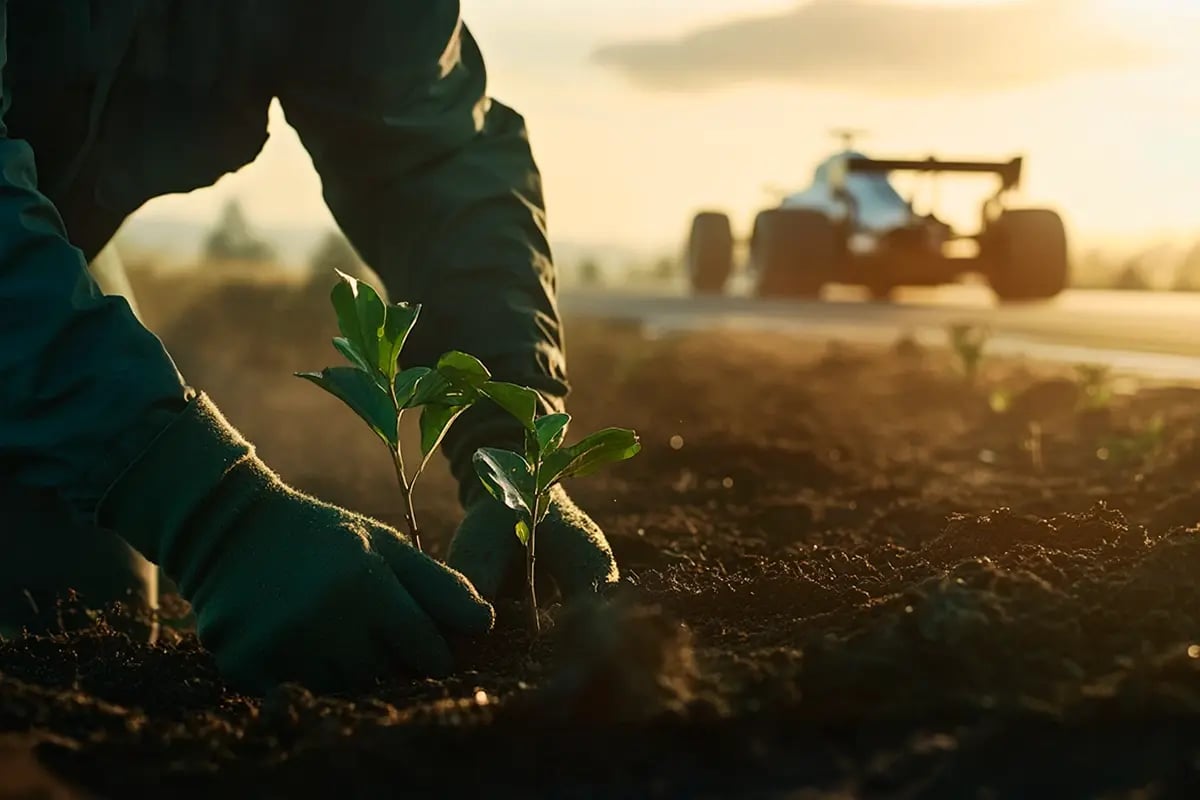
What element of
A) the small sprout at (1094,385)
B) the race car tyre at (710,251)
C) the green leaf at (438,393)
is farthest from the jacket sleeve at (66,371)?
the race car tyre at (710,251)

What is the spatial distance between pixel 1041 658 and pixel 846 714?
0.20 m

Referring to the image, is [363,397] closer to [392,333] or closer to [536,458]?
[392,333]

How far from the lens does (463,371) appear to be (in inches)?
57.2

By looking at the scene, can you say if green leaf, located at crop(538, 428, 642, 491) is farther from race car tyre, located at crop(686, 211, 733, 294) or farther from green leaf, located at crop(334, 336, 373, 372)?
race car tyre, located at crop(686, 211, 733, 294)

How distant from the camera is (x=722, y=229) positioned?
9.69 m

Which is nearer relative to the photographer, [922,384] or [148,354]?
[148,354]

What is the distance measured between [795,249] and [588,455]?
6.42m

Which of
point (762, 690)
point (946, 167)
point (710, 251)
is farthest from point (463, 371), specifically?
point (710, 251)

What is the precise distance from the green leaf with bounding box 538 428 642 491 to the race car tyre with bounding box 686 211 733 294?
8300 millimetres

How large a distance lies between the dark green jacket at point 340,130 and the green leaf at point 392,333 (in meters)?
0.53

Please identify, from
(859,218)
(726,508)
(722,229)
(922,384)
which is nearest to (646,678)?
(726,508)

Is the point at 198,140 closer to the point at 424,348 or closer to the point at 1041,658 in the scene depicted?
the point at 424,348

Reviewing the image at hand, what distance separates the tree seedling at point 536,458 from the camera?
4.70ft

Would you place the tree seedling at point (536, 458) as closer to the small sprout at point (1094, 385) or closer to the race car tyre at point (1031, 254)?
the small sprout at point (1094, 385)
